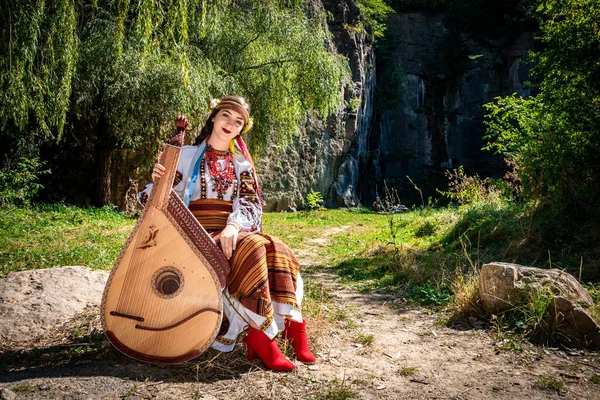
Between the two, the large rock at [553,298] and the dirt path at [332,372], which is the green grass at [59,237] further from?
the large rock at [553,298]

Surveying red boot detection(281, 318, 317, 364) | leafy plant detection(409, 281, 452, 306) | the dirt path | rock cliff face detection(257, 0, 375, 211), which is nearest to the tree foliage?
leafy plant detection(409, 281, 452, 306)

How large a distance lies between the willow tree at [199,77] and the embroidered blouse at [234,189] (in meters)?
6.24

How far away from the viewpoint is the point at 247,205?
2.89m

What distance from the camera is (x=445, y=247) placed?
22.7ft

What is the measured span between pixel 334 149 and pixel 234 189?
17768 mm

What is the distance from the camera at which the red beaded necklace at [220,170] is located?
2.85 meters

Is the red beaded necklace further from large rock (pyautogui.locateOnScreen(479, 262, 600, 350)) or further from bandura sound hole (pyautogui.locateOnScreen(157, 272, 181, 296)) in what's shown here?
large rock (pyautogui.locateOnScreen(479, 262, 600, 350))

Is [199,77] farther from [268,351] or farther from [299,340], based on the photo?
[268,351]

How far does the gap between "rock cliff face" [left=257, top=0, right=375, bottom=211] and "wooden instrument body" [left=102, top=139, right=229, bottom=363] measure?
567 inches

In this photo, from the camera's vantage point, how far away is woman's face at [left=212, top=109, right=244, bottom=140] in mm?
2932

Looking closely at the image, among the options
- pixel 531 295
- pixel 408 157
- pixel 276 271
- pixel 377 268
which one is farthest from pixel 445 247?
pixel 408 157

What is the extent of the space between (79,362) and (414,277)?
3.71 metres

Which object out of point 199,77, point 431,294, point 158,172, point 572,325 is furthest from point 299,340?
point 199,77

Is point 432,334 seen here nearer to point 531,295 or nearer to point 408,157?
point 531,295
